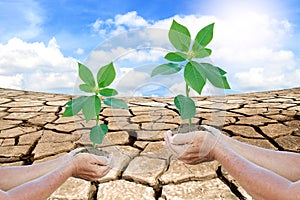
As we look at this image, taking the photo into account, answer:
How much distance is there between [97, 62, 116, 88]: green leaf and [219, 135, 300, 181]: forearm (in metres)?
0.42

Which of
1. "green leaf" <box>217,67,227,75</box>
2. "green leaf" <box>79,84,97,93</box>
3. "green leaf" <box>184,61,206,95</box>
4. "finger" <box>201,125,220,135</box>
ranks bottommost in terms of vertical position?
"finger" <box>201,125,220,135</box>

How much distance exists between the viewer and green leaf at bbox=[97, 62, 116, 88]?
800mm

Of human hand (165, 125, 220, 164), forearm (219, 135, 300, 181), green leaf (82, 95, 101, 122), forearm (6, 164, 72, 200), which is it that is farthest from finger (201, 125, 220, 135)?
forearm (6, 164, 72, 200)

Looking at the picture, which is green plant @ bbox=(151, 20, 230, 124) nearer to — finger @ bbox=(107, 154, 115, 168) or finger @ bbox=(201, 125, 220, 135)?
finger @ bbox=(201, 125, 220, 135)

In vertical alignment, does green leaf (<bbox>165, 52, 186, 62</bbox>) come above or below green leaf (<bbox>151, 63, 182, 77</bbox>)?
above

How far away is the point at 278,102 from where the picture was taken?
3.37 meters

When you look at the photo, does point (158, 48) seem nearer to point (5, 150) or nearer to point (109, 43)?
point (109, 43)

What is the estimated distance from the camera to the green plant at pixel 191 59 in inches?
30.1

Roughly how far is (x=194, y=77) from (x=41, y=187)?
0.47 m

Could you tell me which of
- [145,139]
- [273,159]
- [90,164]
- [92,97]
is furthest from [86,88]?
[145,139]

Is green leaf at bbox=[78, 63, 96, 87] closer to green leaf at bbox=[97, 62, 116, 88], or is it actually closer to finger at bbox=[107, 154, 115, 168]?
green leaf at bbox=[97, 62, 116, 88]

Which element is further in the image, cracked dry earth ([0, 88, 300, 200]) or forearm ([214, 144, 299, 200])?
cracked dry earth ([0, 88, 300, 200])

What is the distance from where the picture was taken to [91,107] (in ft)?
2.81

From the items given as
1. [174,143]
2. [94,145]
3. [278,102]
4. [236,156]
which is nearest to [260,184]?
[236,156]
